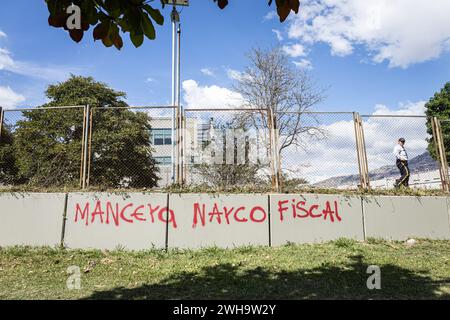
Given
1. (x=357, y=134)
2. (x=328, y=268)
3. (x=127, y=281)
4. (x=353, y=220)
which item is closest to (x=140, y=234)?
(x=127, y=281)

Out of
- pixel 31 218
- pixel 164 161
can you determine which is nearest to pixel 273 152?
pixel 164 161

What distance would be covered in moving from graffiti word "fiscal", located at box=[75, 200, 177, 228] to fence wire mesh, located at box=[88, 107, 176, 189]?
25.8 inches

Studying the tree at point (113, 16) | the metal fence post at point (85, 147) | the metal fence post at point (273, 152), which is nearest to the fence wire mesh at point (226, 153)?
the metal fence post at point (273, 152)

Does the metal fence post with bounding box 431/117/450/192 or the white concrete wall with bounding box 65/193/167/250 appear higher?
the metal fence post with bounding box 431/117/450/192

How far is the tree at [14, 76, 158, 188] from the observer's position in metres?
8.53

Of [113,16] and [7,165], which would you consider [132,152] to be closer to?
[7,165]

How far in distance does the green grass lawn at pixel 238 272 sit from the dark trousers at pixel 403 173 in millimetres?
2142

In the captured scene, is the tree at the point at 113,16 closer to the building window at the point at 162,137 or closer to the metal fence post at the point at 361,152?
the building window at the point at 162,137

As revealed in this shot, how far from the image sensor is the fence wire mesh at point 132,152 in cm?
841

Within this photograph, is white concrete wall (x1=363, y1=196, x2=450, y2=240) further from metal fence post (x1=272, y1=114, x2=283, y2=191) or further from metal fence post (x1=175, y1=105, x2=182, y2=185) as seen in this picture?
metal fence post (x1=175, y1=105, x2=182, y2=185)

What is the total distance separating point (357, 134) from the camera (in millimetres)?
8695

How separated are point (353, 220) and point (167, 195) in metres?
4.14

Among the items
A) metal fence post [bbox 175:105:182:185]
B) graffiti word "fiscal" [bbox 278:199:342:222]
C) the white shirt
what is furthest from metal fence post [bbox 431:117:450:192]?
metal fence post [bbox 175:105:182:185]

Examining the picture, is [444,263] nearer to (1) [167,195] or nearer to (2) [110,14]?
(1) [167,195]
